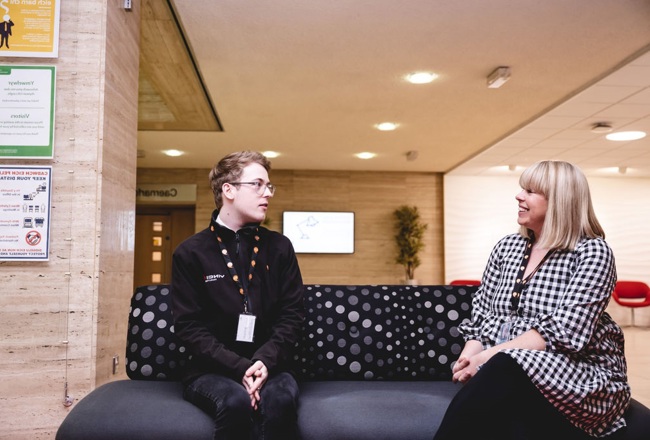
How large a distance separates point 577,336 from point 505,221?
397 inches

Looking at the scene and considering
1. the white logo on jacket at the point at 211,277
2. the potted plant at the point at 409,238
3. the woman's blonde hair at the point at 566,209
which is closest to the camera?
the woman's blonde hair at the point at 566,209

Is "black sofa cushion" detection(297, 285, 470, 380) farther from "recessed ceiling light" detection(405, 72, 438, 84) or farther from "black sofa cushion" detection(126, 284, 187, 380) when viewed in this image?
"recessed ceiling light" detection(405, 72, 438, 84)

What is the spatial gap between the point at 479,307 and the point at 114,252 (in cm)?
218

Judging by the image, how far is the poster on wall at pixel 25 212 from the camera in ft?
10.00

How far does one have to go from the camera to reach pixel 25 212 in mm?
3062

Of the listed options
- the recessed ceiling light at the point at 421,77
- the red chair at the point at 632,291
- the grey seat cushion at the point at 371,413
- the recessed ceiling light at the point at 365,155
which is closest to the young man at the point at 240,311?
the grey seat cushion at the point at 371,413

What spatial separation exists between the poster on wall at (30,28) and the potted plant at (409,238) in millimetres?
8866

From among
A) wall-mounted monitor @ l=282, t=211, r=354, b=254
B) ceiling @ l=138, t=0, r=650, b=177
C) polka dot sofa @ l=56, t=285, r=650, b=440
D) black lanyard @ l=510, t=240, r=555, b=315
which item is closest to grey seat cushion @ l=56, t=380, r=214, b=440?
polka dot sofa @ l=56, t=285, r=650, b=440

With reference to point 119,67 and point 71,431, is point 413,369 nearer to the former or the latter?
point 71,431

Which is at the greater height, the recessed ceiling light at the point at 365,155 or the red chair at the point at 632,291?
the recessed ceiling light at the point at 365,155

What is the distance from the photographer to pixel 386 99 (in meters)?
6.82

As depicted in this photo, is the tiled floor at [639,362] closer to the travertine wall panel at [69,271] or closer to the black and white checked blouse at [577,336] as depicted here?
the black and white checked blouse at [577,336]

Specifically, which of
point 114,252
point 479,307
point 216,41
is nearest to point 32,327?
point 114,252

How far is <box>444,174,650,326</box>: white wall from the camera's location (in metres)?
11.5
